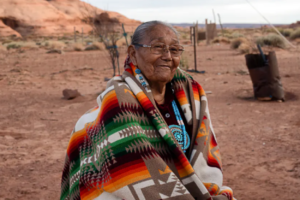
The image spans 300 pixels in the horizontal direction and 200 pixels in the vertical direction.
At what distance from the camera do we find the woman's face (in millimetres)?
2027

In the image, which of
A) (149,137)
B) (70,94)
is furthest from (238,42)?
(149,137)

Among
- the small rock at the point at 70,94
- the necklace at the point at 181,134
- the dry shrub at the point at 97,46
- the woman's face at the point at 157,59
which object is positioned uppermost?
the woman's face at the point at 157,59

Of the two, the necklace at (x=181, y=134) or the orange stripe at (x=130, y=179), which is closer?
the orange stripe at (x=130, y=179)

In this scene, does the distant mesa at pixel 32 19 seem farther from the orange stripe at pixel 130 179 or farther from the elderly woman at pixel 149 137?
the orange stripe at pixel 130 179

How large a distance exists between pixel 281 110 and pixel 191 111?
4.79 m

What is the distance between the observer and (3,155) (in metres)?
4.72

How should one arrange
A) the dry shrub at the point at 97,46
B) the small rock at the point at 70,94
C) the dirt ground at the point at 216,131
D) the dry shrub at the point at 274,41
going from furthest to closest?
the dry shrub at the point at 97,46 → the dry shrub at the point at 274,41 → the small rock at the point at 70,94 → the dirt ground at the point at 216,131

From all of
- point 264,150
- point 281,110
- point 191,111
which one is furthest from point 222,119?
point 191,111

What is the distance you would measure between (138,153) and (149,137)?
13 cm

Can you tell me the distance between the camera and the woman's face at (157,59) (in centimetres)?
203

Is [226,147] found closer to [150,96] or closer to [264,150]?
[264,150]

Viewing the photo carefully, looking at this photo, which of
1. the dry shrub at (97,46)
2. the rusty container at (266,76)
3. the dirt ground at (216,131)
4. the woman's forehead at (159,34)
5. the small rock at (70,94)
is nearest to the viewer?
the woman's forehead at (159,34)

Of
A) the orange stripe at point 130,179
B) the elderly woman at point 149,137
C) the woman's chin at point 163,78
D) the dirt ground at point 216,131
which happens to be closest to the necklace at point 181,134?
the elderly woman at point 149,137

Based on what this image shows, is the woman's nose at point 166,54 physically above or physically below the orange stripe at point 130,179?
above
